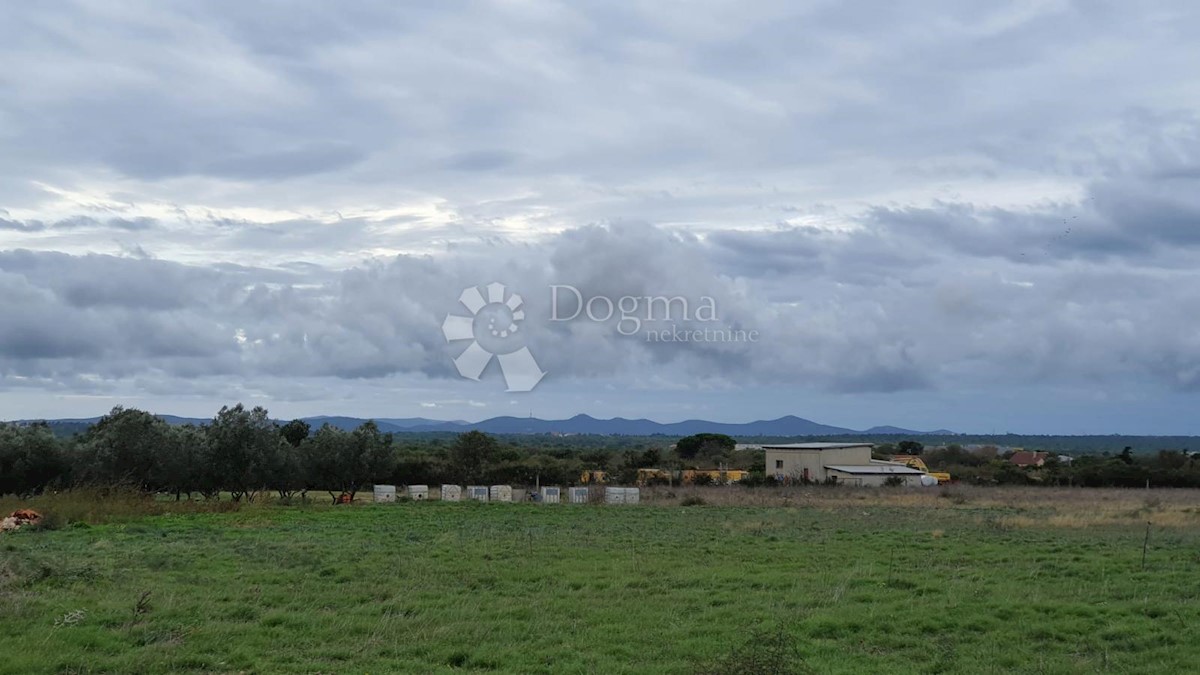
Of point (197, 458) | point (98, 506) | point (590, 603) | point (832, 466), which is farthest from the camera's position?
point (832, 466)

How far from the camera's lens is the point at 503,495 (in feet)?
148

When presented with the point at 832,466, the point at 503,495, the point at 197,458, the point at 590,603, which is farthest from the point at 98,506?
the point at 832,466

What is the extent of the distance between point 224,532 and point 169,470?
20.0m

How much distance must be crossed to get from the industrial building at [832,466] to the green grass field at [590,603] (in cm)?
4782

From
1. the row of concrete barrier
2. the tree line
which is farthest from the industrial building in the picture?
the tree line

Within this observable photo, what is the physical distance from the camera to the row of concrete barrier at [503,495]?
43.2 metres

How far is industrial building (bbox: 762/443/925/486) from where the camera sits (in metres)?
70.7

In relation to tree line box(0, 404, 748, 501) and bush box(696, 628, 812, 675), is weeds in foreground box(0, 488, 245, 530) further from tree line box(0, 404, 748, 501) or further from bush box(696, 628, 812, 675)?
bush box(696, 628, 812, 675)

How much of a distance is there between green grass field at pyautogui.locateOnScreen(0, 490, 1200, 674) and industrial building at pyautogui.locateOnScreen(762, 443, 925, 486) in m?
47.8

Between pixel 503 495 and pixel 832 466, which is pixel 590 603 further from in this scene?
pixel 832 466

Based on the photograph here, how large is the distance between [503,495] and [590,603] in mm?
32393

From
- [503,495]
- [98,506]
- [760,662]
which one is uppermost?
[760,662]

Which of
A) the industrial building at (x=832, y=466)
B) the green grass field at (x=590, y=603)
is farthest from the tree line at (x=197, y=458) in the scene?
the industrial building at (x=832, y=466)

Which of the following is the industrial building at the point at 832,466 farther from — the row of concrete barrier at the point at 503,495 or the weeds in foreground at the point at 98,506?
the weeds in foreground at the point at 98,506
